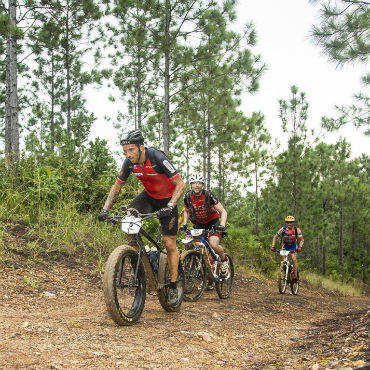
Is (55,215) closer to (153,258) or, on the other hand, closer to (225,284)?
(225,284)

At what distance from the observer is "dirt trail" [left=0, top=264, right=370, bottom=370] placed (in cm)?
345

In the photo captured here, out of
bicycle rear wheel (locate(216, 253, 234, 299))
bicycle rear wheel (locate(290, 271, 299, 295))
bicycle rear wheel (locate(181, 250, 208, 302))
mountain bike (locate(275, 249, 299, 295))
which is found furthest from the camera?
bicycle rear wheel (locate(290, 271, 299, 295))

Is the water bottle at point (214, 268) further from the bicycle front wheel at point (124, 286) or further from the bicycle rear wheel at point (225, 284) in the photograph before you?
the bicycle front wheel at point (124, 286)

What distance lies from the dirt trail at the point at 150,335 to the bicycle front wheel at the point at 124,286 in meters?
0.17

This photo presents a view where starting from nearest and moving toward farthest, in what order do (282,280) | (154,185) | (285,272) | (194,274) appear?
(154,185)
(194,274)
(282,280)
(285,272)

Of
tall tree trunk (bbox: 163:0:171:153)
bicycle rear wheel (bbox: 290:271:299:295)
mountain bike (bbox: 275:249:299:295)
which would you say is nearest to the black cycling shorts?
mountain bike (bbox: 275:249:299:295)

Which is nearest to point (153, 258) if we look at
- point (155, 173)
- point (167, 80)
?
point (155, 173)

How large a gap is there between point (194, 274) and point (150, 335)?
9.98ft

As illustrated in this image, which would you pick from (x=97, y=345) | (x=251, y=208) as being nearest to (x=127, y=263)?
(x=97, y=345)

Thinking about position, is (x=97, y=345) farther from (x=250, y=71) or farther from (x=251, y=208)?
(x=251, y=208)

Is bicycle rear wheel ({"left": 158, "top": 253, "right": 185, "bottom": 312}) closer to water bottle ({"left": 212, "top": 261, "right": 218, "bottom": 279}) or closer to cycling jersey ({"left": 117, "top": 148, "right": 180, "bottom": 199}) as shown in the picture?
cycling jersey ({"left": 117, "top": 148, "right": 180, "bottom": 199})

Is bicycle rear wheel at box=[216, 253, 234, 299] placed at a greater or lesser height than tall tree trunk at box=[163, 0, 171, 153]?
lesser

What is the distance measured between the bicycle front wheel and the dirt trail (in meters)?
0.17

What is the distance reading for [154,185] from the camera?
17.5ft
